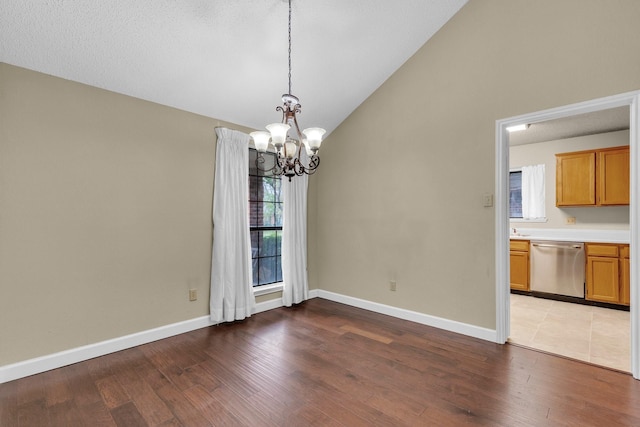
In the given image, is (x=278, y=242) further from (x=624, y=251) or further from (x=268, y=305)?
(x=624, y=251)

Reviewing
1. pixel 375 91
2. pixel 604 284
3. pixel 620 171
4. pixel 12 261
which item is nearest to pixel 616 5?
pixel 375 91

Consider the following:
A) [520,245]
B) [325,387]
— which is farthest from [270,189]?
[520,245]

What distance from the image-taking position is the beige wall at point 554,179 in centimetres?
427

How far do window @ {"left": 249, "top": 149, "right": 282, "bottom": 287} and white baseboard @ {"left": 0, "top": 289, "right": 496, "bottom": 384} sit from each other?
44 centimetres

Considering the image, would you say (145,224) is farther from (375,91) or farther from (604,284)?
(604,284)

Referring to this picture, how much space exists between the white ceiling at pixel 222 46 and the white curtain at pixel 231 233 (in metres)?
0.41

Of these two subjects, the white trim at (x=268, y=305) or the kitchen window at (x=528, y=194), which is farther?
the kitchen window at (x=528, y=194)

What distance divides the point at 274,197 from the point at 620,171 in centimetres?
493

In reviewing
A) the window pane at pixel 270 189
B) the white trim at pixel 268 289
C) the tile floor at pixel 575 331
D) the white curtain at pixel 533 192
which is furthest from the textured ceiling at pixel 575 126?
the white trim at pixel 268 289

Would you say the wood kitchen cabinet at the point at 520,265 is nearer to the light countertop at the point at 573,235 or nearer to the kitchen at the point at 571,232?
the kitchen at the point at 571,232

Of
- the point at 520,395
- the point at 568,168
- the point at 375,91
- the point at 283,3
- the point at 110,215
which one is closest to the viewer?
the point at 520,395

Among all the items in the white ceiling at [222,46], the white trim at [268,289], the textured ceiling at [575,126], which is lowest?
the white trim at [268,289]

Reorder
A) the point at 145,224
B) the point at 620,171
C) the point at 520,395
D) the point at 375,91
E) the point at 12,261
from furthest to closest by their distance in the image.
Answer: the point at 620,171, the point at 375,91, the point at 145,224, the point at 12,261, the point at 520,395

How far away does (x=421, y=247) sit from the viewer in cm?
341
